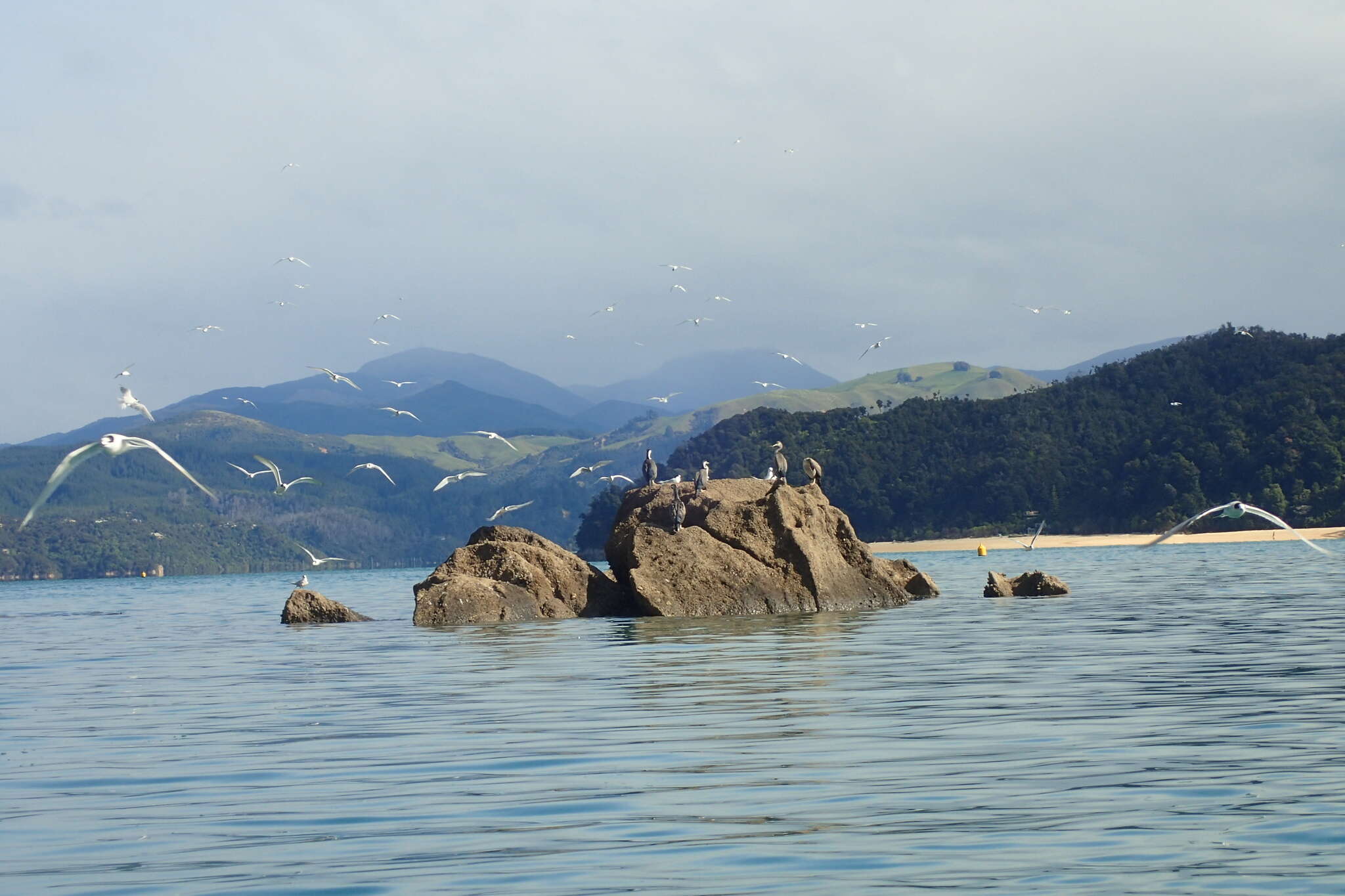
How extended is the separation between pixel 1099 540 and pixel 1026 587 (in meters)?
89.6

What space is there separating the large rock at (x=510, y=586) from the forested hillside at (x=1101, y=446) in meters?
96.6

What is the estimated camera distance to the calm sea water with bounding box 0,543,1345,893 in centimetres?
Answer: 927

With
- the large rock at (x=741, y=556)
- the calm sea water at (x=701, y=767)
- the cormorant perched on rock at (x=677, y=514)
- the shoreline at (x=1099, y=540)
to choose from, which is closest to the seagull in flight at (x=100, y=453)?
the calm sea water at (x=701, y=767)

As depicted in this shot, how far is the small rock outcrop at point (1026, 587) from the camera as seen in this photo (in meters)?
40.0

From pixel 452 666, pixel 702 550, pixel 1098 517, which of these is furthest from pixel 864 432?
pixel 452 666

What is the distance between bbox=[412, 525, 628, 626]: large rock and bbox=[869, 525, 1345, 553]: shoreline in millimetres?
58515

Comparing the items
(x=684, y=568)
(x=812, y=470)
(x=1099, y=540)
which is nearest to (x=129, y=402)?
(x=684, y=568)

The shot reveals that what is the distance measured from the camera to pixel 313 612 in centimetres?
3862

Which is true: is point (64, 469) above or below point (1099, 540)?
below

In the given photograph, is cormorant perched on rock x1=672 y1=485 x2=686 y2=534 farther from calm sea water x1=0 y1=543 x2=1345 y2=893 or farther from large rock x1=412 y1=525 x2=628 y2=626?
calm sea water x1=0 y1=543 x2=1345 y2=893

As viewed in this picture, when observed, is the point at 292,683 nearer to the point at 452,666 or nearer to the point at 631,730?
the point at 452,666

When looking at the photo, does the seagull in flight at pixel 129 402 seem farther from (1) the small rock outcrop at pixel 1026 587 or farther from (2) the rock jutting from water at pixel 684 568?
(1) the small rock outcrop at pixel 1026 587

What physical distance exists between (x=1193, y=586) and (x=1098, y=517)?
3884 inches

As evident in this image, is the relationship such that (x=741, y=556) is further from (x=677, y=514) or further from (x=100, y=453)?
(x=100, y=453)
